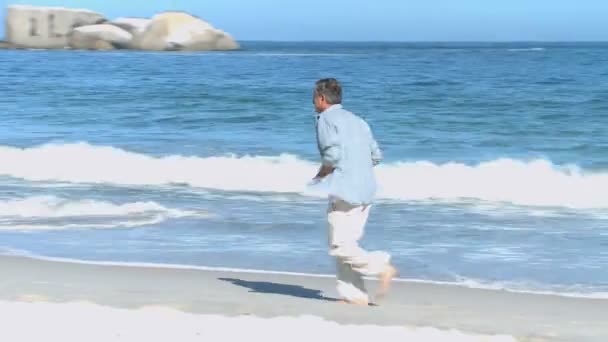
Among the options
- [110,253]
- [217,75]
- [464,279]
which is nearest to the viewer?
[464,279]

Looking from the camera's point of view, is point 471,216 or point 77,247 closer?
point 77,247

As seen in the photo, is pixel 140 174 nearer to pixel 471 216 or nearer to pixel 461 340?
pixel 471 216

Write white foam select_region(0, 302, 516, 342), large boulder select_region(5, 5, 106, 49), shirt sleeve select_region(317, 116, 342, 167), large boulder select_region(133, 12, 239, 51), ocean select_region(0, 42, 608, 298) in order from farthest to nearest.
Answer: large boulder select_region(5, 5, 106, 49)
large boulder select_region(133, 12, 239, 51)
ocean select_region(0, 42, 608, 298)
shirt sleeve select_region(317, 116, 342, 167)
white foam select_region(0, 302, 516, 342)

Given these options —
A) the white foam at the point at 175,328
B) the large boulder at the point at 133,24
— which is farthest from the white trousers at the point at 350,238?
the large boulder at the point at 133,24

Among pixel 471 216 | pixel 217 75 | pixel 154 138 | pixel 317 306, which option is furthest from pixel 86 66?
pixel 317 306

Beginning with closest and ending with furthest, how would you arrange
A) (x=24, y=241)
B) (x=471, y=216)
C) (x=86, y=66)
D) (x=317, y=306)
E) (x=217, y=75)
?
(x=317, y=306) → (x=24, y=241) → (x=471, y=216) → (x=217, y=75) → (x=86, y=66)

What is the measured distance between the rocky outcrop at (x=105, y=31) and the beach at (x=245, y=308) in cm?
8250

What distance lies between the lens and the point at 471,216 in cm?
1138

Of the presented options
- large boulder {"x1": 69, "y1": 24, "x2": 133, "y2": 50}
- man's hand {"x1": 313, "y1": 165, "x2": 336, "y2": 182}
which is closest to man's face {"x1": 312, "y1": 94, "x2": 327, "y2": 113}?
man's hand {"x1": 313, "y1": 165, "x2": 336, "y2": 182}

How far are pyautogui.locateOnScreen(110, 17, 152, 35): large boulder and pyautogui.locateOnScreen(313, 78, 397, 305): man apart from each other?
87.1 metres

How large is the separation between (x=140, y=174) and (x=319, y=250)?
7141mm

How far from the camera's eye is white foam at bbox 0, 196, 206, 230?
10.5 m

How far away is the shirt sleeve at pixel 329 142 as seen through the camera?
6.32 m

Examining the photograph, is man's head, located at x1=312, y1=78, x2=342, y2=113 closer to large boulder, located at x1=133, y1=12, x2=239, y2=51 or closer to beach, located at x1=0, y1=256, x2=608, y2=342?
beach, located at x1=0, y1=256, x2=608, y2=342
